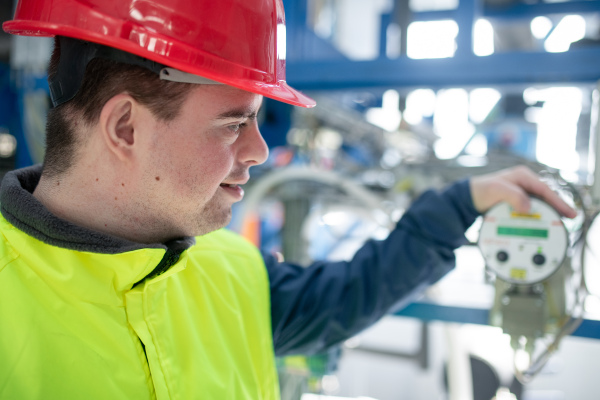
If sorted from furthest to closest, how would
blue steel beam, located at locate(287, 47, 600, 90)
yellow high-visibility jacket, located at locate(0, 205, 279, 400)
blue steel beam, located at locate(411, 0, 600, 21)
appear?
blue steel beam, located at locate(411, 0, 600, 21) < blue steel beam, located at locate(287, 47, 600, 90) < yellow high-visibility jacket, located at locate(0, 205, 279, 400)

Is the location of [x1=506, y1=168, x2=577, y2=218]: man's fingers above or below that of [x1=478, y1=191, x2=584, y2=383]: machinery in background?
above

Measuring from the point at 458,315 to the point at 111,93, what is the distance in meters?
0.81

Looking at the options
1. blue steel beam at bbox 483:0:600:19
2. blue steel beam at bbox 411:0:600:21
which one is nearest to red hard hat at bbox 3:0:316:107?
Answer: blue steel beam at bbox 411:0:600:21

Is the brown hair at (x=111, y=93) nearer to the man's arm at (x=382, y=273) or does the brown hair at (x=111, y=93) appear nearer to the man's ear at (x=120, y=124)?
the man's ear at (x=120, y=124)

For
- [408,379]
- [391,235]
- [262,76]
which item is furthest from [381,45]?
[262,76]

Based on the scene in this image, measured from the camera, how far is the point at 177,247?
2.50ft

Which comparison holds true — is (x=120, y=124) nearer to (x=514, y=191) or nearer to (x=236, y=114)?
(x=236, y=114)

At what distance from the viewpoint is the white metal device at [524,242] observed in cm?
91

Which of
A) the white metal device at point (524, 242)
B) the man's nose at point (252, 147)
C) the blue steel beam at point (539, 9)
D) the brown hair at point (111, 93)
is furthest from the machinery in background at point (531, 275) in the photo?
the blue steel beam at point (539, 9)

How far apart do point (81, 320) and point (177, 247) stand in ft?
0.57

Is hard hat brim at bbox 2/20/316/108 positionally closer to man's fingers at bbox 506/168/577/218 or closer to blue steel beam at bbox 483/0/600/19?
man's fingers at bbox 506/168/577/218

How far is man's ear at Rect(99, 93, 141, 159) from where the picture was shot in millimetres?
691

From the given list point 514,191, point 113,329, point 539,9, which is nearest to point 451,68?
point 514,191

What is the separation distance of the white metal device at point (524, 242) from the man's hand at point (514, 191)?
1 centimetres
